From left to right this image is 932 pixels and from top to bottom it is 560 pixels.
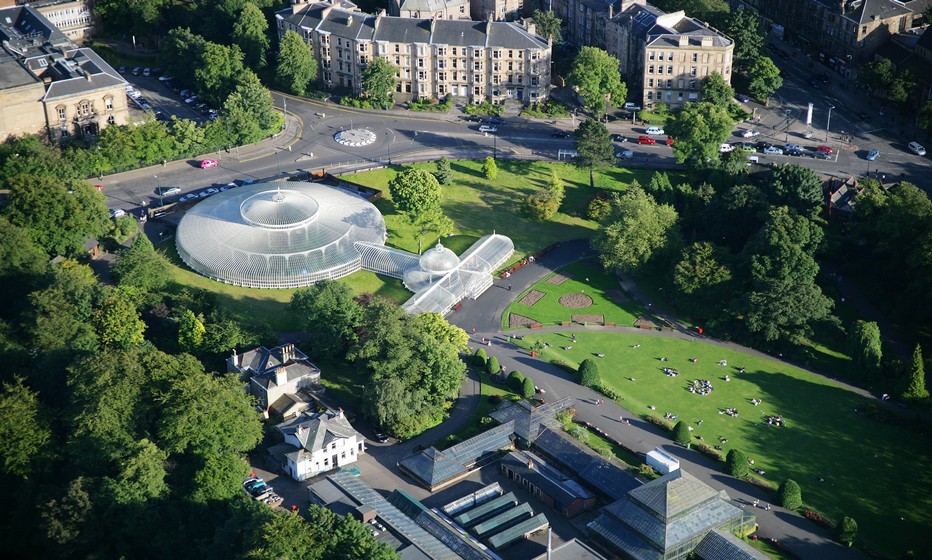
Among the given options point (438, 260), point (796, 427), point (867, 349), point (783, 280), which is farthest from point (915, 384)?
point (438, 260)

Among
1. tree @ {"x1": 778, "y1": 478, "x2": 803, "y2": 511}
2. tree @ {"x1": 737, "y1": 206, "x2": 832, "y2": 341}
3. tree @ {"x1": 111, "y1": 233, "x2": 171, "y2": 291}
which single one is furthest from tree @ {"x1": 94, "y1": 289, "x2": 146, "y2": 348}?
tree @ {"x1": 778, "y1": 478, "x2": 803, "y2": 511}

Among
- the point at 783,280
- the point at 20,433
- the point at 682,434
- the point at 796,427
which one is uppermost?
the point at 783,280

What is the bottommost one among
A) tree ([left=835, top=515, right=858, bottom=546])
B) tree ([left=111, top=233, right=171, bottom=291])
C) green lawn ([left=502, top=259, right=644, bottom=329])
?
tree ([left=835, top=515, right=858, bottom=546])

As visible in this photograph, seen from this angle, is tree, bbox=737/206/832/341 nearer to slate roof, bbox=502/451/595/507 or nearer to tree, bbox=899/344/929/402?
tree, bbox=899/344/929/402

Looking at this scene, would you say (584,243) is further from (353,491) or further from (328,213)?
(353,491)

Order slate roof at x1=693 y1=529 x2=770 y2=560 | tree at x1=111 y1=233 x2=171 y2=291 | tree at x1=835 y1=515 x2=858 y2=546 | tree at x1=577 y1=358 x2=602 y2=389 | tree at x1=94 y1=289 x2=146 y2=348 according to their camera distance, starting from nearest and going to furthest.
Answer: slate roof at x1=693 y1=529 x2=770 y2=560, tree at x1=835 y1=515 x2=858 y2=546, tree at x1=577 y1=358 x2=602 y2=389, tree at x1=94 y1=289 x2=146 y2=348, tree at x1=111 y1=233 x2=171 y2=291

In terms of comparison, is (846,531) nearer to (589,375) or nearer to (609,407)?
(609,407)

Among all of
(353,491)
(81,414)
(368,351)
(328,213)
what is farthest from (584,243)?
(81,414)
